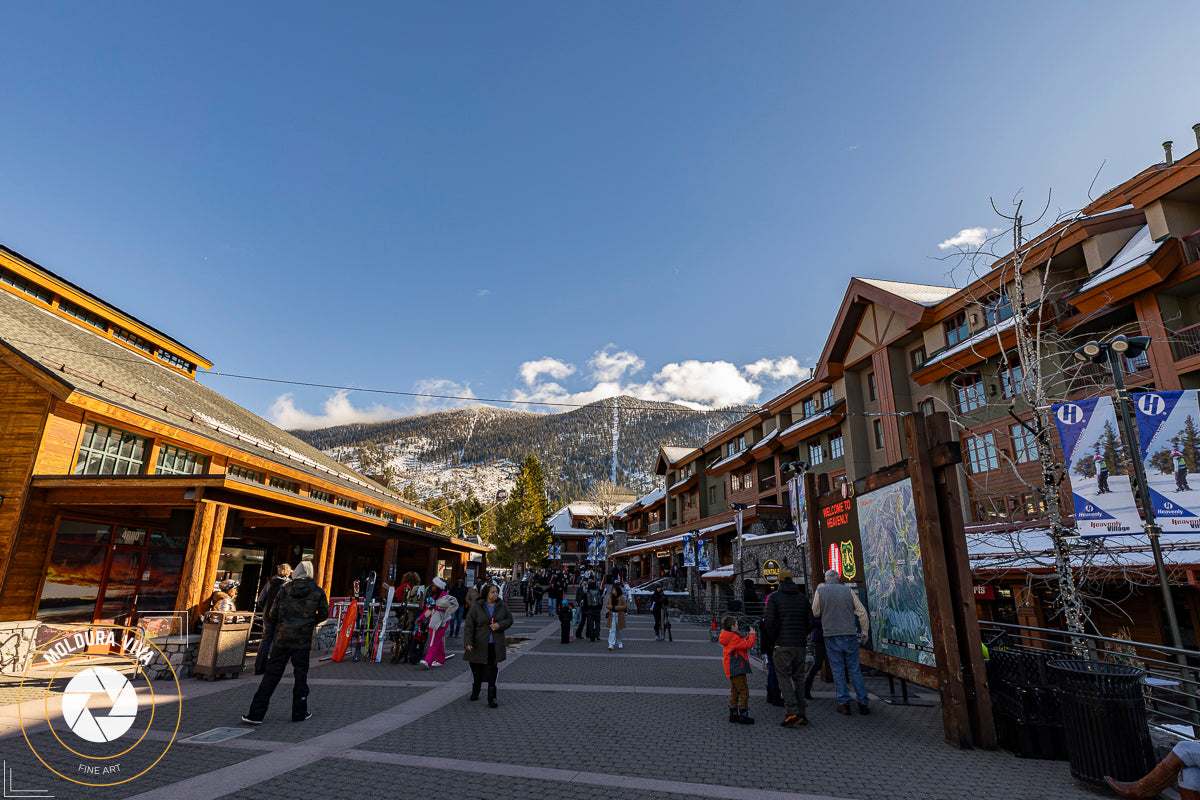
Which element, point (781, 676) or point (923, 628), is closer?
point (923, 628)

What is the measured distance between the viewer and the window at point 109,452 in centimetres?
1302

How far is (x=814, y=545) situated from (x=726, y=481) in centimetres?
3178

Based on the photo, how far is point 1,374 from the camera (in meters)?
12.6

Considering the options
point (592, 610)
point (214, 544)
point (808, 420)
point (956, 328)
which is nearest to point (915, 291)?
point (956, 328)

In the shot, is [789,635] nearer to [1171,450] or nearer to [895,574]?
[895,574]

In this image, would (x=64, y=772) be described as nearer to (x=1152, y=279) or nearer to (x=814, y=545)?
Result: (x=814, y=545)

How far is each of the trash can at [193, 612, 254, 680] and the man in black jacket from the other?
9331mm

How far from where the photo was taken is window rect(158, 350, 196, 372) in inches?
1094

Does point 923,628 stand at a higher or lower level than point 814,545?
lower

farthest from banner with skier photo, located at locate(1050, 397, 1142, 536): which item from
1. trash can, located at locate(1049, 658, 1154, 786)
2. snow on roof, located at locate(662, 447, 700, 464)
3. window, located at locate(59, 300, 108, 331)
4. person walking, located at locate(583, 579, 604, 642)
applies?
snow on roof, located at locate(662, 447, 700, 464)

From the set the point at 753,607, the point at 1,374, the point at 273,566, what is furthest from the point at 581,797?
the point at 273,566

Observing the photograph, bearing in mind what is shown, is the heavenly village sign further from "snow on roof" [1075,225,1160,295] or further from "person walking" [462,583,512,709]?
"snow on roof" [1075,225,1160,295]

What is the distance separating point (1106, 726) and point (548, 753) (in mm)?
5151

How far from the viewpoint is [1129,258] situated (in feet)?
52.4
